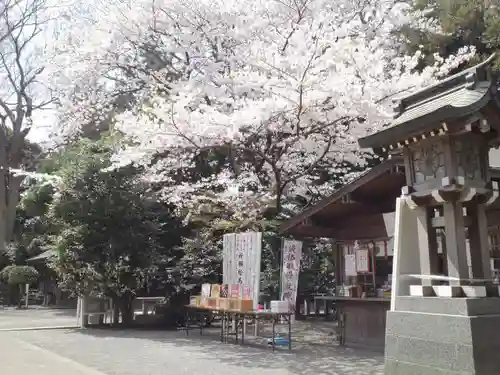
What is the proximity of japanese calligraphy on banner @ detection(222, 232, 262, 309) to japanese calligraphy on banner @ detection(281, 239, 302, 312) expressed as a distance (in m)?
0.66

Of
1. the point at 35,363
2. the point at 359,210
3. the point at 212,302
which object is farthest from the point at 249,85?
the point at 35,363

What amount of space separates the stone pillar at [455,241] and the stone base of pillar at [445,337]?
347 mm

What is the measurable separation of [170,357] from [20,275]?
19687 mm

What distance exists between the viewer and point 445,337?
606 cm

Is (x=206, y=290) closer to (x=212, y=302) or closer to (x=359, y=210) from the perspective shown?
(x=212, y=302)

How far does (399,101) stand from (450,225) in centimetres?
221

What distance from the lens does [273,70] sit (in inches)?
425

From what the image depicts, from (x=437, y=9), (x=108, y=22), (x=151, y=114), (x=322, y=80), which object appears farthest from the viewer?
(x=108, y=22)

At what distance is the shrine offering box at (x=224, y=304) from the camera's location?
11.4 m

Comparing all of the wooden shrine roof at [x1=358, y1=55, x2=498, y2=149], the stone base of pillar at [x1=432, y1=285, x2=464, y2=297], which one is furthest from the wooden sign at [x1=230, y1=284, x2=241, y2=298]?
the stone base of pillar at [x1=432, y1=285, x2=464, y2=297]

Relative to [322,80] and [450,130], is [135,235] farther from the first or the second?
[450,130]

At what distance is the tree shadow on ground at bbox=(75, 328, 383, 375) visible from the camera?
8367mm

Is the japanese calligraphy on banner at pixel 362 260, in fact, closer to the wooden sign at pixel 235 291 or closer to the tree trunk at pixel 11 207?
the wooden sign at pixel 235 291

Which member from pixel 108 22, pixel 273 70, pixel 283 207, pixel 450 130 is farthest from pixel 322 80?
pixel 108 22
